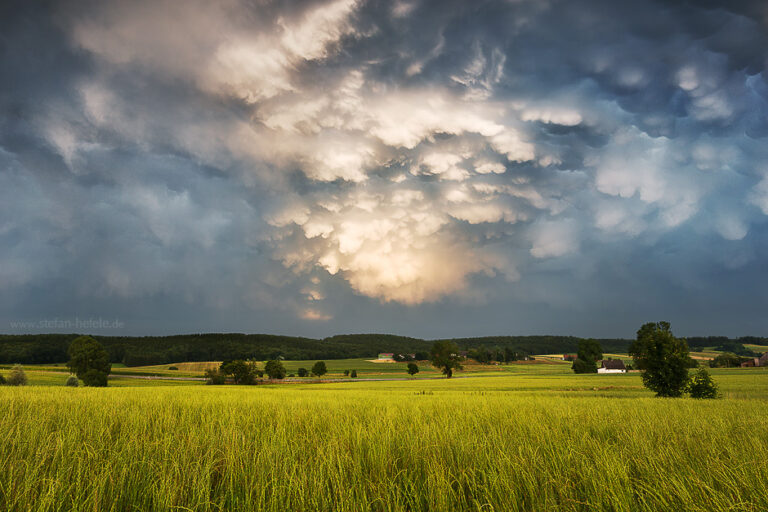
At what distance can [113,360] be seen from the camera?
155m

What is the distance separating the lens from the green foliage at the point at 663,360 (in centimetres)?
3366

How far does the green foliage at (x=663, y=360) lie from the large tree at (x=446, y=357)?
7458 centimetres

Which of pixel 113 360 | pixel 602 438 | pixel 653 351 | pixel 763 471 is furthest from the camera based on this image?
pixel 113 360

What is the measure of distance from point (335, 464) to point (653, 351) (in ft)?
132

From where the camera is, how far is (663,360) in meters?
34.3

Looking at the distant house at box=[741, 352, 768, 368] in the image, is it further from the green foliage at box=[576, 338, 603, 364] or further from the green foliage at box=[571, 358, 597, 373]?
the green foliage at box=[571, 358, 597, 373]

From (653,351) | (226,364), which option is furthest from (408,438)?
(226,364)

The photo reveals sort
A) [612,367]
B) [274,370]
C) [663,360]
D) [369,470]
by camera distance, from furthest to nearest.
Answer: [612,367] → [274,370] → [663,360] → [369,470]

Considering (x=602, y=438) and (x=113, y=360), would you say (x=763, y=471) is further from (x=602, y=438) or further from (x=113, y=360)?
(x=113, y=360)

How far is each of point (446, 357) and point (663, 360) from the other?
77.2 metres

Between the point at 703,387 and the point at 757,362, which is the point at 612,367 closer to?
the point at 757,362

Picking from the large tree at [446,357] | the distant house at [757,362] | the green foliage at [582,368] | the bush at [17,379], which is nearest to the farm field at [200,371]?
the green foliage at [582,368]

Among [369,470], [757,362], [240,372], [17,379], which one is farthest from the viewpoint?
[757,362]

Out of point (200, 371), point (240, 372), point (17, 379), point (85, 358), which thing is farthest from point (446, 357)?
point (17, 379)
